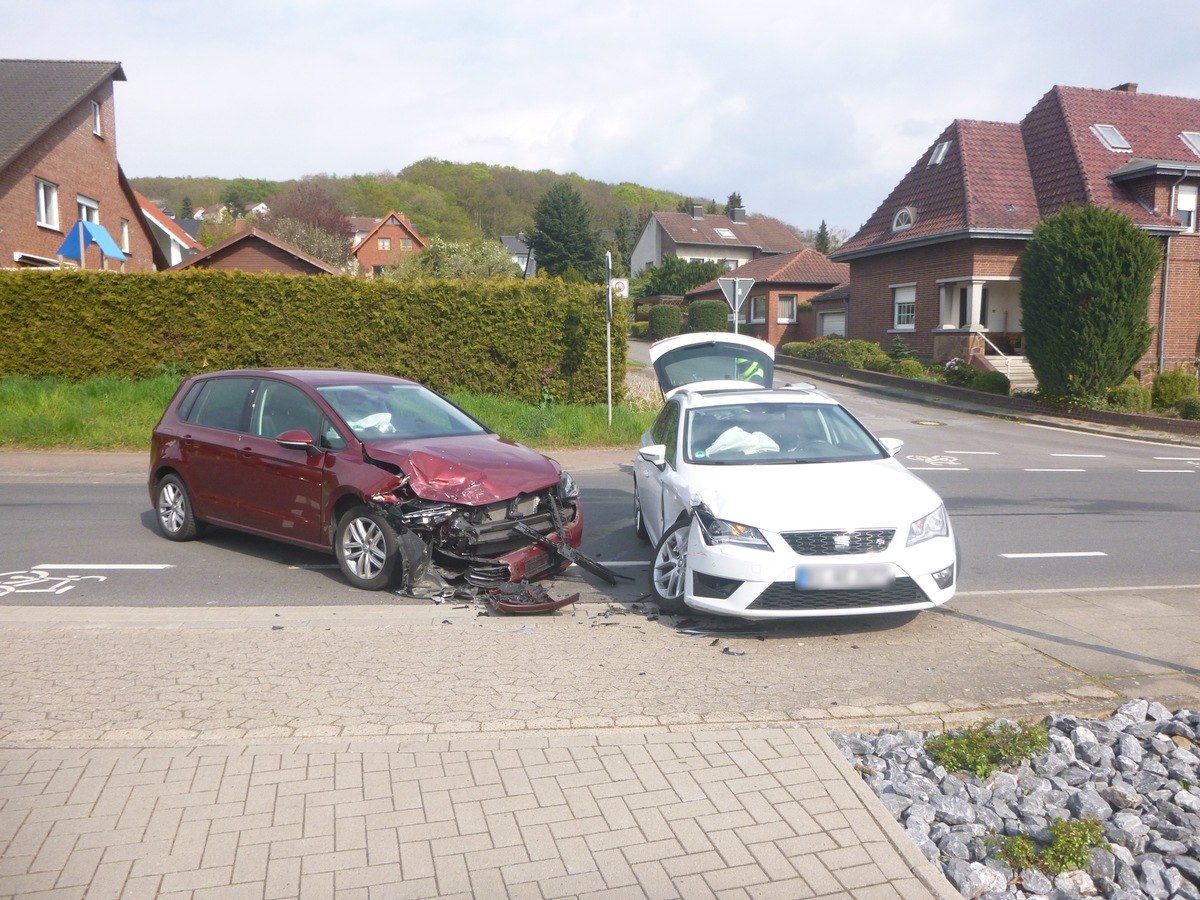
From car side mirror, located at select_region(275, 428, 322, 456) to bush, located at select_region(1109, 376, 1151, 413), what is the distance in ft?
69.5

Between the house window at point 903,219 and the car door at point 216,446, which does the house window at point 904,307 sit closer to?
the house window at point 903,219

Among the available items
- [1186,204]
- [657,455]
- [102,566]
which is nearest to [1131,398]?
[1186,204]

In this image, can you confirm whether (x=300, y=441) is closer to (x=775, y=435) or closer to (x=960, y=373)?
(x=775, y=435)

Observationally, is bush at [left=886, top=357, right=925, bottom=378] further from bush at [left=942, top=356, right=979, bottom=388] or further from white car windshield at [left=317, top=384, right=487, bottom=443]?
white car windshield at [left=317, top=384, right=487, bottom=443]

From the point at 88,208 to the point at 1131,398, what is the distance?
31.1 meters

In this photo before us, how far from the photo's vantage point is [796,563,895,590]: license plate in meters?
5.95

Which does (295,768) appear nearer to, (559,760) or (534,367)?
(559,760)

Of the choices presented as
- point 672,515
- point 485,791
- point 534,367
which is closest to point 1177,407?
point 534,367

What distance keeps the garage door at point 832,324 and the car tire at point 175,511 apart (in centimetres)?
3434

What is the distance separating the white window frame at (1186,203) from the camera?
30.3 m

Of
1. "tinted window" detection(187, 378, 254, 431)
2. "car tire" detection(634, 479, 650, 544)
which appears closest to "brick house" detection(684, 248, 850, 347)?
"car tire" detection(634, 479, 650, 544)

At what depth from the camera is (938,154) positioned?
34562 millimetres

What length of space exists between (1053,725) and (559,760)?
2.48 m

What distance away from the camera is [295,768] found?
4.23 metres
